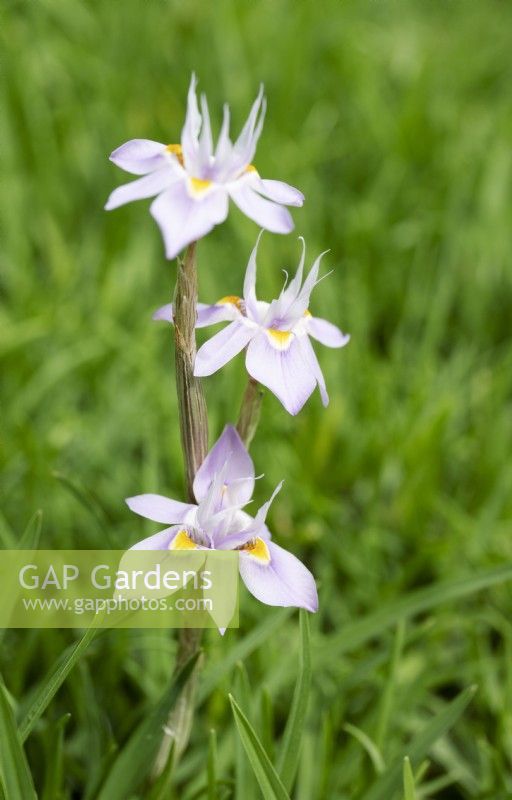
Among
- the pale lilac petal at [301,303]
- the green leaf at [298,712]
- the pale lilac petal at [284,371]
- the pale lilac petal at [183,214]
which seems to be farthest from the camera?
the green leaf at [298,712]

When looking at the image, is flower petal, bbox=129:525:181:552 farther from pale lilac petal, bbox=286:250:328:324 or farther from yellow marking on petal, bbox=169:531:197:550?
pale lilac petal, bbox=286:250:328:324

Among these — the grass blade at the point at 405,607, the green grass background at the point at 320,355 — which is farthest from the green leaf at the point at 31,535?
the grass blade at the point at 405,607

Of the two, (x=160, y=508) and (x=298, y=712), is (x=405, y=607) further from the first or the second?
(x=160, y=508)

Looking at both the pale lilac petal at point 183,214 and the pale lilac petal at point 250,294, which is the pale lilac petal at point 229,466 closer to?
the pale lilac petal at point 250,294

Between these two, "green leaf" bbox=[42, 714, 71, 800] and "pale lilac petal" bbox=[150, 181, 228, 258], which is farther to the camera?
"green leaf" bbox=[42, 714, 71, 800]

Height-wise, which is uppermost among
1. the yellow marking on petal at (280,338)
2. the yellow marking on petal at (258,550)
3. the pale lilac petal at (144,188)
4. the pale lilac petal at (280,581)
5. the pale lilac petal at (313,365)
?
the pale lilac petal at (144,188)

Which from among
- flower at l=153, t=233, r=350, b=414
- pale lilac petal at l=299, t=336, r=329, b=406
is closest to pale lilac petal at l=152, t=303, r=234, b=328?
flower at l=153, t=233, r=350, b=414
